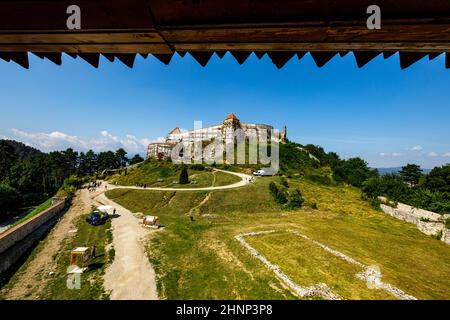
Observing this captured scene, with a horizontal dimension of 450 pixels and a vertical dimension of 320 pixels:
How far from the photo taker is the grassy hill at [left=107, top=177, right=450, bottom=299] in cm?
1409

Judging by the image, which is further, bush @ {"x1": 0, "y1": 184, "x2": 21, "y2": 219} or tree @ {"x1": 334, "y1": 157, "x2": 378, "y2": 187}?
tree @ {"x1": 334, "y1": 157, "x2": 378, "y2": 187}

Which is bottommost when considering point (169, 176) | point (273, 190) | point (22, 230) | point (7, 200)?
point (7, 200)

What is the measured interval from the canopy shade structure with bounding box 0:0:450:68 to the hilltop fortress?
249 ft

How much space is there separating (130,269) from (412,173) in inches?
3906

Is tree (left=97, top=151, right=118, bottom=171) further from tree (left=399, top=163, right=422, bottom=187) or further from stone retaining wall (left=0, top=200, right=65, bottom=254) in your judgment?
tree (left=399, top=163, right=422, bottom=187)

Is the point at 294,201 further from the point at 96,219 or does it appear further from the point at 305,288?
the point at 96,219

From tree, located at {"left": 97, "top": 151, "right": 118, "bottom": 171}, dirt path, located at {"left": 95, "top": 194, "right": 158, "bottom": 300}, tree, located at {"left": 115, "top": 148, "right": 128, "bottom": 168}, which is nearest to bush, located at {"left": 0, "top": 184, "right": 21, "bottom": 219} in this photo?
tree, located at {"left": 97, "top": 151, "right": 118, "bottom": 171}

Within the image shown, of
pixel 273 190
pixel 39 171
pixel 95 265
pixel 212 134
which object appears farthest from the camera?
pixel 212 134

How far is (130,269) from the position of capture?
1598 centimetres

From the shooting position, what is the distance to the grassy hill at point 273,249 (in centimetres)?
1409

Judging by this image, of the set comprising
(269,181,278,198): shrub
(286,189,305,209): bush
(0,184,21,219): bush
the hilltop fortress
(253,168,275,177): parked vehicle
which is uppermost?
the hilltop fortress

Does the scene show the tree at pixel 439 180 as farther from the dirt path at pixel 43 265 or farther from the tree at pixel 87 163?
the tree at pixel 87 163

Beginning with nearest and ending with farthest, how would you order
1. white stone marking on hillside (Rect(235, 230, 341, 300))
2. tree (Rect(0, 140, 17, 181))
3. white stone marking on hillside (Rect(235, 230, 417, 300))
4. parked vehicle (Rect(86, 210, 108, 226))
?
white stone marking on hillside (Rect(235, 230, 341, 300)) → white stone marking on hillside (Rect(235, 230, 417, 300)) → parked vehicle (Rect(86, 210, 108, 226)) → tree (Rect(0, 140, 17, 181))

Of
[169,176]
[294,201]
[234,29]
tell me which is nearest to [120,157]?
[169,176]
